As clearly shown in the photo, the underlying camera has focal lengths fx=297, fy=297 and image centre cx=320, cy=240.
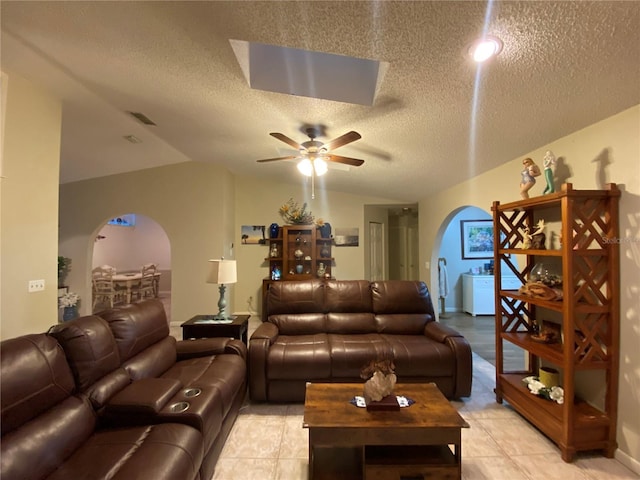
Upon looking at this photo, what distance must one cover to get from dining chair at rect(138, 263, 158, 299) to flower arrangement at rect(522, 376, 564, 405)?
778 centimetres

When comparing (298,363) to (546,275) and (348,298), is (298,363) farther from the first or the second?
(546,275)

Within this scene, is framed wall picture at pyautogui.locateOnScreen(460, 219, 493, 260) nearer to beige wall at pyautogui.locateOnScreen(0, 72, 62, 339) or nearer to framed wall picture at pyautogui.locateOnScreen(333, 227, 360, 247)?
framed wall picture at pyautogui.locateOnScreen(333, 227, 360, 247)

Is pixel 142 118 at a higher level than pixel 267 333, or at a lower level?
higher

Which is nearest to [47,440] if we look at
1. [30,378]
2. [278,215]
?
[30,378]

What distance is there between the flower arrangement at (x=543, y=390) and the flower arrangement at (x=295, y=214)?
4245 mm

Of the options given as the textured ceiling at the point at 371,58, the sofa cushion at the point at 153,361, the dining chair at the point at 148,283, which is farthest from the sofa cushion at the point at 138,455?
the dining chair at the point at 148,283

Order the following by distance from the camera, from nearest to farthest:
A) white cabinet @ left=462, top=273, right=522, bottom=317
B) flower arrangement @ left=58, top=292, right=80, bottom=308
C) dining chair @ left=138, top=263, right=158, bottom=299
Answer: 1. flower arrangement @ left=58, top=292, right=80, bottom=308
2. white cabinet @ left=462, top=273, right=522, bottom=317
3. dining chair @ left=138, top=263, right=158, bottom=299

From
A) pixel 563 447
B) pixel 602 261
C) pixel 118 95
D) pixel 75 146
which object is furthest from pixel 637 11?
pixel 75 146

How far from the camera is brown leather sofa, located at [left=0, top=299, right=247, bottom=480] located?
1.29 m

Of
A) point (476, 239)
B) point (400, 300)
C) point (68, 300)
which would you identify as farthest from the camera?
point (476, 239)

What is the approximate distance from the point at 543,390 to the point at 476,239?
4.32 meters

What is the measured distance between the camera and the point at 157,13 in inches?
66.5

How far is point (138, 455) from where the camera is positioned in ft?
4.51

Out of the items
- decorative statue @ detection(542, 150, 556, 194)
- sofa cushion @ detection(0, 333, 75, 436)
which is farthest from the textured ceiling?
sofa cushion @ detection(0, 333, 75, 436)
